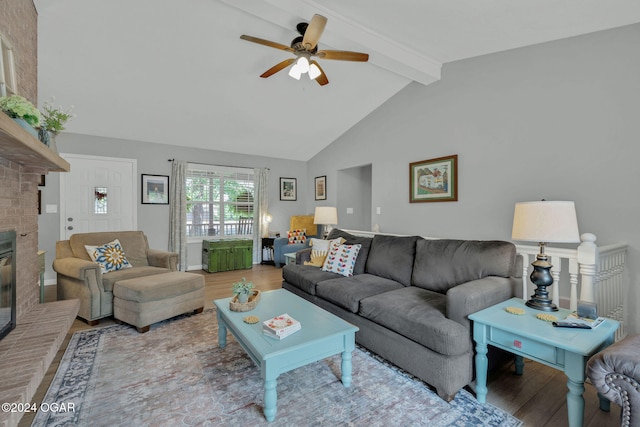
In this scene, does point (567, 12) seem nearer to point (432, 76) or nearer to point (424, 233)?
point (432, 76)

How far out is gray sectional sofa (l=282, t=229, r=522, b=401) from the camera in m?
1.75

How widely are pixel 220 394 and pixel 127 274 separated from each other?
1985mm

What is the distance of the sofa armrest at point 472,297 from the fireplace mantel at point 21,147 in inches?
94.7

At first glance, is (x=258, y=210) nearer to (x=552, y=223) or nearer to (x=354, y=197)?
(x=354, y=197)

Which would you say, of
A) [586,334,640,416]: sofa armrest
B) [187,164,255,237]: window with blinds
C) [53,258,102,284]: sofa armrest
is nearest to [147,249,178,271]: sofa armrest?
[53,258,102,284]: sofa armrest

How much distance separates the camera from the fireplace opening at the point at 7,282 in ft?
5.48

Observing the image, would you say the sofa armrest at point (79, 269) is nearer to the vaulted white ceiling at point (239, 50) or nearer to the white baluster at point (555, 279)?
the vaulted white ceiling at point (239, 50)

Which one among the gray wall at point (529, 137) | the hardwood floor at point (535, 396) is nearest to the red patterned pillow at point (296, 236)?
the gray wall at point (529, 137)

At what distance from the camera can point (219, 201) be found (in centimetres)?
586

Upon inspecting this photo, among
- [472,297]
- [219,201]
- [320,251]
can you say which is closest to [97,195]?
[219,201]

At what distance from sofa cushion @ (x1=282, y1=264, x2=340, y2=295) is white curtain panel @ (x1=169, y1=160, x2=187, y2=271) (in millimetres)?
2772

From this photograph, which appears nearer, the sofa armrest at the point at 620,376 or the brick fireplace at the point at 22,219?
the sofa armrest at the point at 620,376

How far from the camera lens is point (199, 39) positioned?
3.07m

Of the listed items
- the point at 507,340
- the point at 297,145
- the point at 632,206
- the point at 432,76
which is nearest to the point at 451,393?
the point at 507,340
